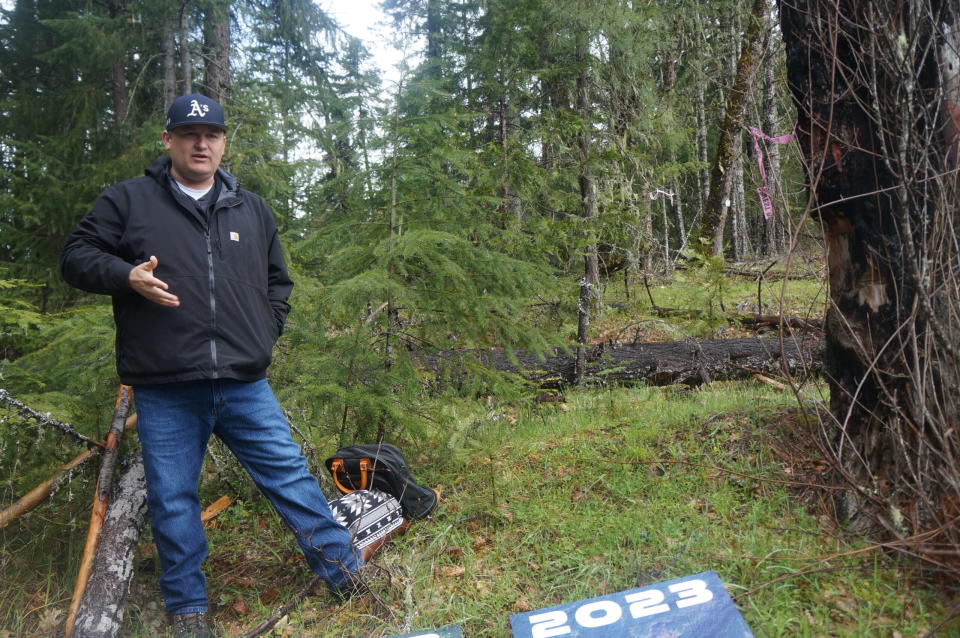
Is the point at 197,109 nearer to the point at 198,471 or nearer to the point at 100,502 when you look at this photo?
the point at 198,471

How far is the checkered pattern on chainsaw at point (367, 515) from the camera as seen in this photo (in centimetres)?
340

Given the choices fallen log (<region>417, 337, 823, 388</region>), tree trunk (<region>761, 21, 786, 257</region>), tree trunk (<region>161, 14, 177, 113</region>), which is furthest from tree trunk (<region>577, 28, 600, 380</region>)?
tree trunk (<region>161, 14, 177, 113</region>)

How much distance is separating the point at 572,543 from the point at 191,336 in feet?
7.36

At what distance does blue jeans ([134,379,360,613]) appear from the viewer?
287 cm

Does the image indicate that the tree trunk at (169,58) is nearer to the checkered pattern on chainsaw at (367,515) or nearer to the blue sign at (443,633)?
the checkered pattern on chainsaw at (367,515)

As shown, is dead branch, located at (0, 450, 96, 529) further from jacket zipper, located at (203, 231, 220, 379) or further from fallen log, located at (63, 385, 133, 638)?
jacket zipper, located at (203, 231, 220, 379)

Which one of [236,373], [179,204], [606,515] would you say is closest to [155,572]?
[236,373]

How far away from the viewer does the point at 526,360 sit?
7840 mm

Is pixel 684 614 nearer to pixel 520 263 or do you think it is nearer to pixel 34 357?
pixel 520 263

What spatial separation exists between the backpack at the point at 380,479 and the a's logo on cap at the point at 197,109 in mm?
2165

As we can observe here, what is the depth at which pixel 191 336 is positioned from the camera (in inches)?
109

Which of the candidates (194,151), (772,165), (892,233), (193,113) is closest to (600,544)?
(892,233)

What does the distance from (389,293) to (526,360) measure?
380 cm

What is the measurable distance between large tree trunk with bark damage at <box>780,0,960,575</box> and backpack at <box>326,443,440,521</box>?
2.38m
